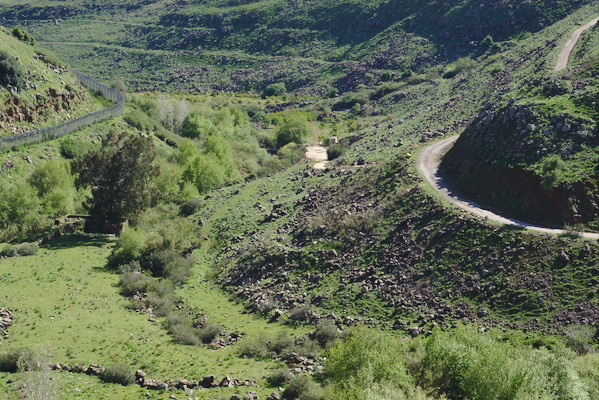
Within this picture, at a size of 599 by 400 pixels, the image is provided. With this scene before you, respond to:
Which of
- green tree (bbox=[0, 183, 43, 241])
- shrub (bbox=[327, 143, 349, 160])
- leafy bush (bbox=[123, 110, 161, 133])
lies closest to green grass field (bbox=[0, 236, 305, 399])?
green tree (bbox=[0, 183, 43, 241])

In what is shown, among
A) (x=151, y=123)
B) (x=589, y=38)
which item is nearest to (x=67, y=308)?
(x=151, y=123)

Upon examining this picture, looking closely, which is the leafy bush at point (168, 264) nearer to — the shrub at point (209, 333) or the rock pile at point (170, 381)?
the shrub at point (209, 333)

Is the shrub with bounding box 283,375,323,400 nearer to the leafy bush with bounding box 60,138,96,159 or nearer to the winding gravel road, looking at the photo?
the winding gravel road

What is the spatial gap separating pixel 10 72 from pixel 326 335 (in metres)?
62.8

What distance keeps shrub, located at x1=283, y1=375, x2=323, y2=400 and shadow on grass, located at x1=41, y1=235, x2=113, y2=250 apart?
1333 inches

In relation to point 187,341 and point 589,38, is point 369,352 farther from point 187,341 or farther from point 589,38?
point 589,38

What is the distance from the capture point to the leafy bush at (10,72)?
254ft

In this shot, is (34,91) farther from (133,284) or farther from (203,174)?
(133,284)

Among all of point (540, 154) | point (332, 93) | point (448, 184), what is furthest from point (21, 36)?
point (540, 154)

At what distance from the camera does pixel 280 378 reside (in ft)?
104

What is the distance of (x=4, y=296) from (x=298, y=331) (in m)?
21.0

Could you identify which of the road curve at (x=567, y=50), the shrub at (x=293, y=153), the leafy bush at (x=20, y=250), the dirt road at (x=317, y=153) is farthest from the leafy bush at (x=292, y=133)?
the leafy bush at (x=20, y=250)

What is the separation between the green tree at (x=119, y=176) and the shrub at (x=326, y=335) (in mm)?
29487

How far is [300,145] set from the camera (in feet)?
341
